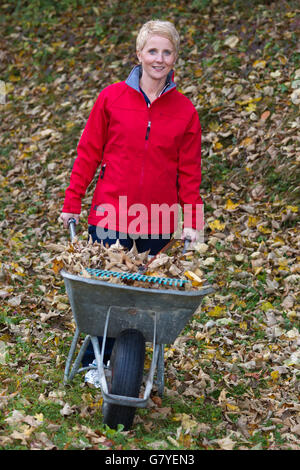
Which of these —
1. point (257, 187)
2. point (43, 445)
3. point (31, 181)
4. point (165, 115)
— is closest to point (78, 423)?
point (43, 445)

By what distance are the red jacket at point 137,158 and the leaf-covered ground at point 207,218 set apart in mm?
1314

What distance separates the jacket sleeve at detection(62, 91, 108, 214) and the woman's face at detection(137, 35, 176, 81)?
0.39 m

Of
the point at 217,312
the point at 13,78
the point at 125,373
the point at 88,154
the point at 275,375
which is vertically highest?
A: the point at 13,78

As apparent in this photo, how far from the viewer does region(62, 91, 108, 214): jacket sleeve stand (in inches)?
171

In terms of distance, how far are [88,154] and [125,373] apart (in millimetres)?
1687

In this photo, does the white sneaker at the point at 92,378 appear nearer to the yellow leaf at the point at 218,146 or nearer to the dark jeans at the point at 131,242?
the dark jeans at the point at 131,242

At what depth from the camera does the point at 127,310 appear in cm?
367

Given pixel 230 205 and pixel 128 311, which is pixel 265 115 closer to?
pixel 230 205

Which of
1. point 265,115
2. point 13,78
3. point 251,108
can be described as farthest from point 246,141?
point 13,78

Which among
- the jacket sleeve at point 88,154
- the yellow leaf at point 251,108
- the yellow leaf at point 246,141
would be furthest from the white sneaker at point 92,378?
the yellow leaf at point 251,108

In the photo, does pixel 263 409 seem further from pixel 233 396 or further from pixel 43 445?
pixel 43 445

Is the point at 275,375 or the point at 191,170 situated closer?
the point at 191,170

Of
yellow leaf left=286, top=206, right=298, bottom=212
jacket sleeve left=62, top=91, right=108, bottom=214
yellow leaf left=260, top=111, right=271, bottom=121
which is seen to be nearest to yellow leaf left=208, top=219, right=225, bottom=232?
yellow leaf left=286, top=206, right=298, bottom=212
